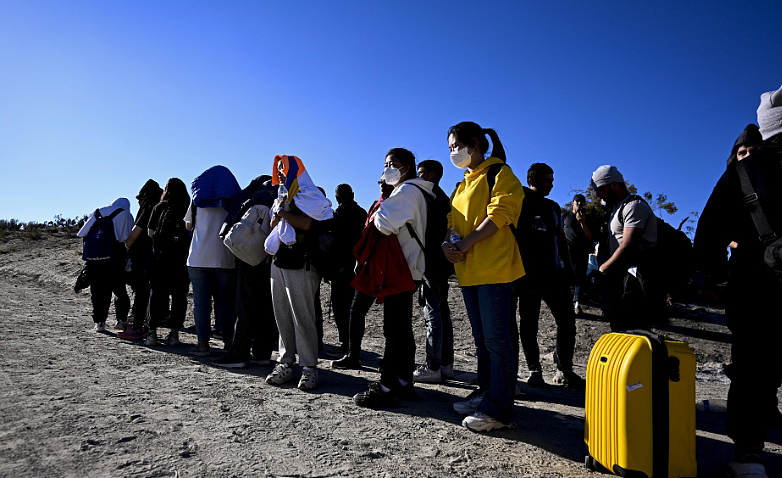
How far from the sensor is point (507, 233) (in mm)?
3396

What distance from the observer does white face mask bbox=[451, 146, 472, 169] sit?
145 inches

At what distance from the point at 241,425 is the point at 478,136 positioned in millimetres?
2591

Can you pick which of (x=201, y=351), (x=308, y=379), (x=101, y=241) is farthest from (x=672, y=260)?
(x=101, y=241)

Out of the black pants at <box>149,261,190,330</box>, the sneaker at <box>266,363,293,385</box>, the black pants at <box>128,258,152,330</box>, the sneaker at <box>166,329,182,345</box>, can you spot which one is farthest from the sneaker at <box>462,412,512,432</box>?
the black pants at <box>128,258,152,330</box>

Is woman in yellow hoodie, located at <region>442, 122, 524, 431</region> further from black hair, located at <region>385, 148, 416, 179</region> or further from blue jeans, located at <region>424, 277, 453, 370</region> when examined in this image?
blue jeans, located at <region>424, 277, 453, 370</region>

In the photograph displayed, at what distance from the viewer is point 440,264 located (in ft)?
14.3

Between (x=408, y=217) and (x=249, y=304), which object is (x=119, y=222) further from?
(x=408, y=217)

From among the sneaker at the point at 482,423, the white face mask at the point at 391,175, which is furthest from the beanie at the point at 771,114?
the white face mask at the point at 391,175

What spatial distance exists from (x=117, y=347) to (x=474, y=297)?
15.1 feet

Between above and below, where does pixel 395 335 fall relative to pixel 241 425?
above

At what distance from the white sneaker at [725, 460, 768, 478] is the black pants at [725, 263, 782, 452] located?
0.29 feet

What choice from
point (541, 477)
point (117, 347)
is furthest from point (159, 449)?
point (117, 347)

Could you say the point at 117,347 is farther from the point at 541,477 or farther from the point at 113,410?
the point at 541,477

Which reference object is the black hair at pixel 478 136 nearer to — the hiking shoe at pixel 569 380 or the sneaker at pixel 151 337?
the hiking shoe at pixel 569 380
